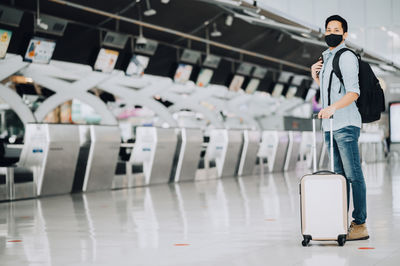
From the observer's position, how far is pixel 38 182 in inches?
441

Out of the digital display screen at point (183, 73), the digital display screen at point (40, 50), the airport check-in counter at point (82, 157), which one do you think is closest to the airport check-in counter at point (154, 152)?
the airport check-in counter at point (82, 157)

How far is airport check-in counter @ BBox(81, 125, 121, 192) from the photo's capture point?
12.1 m

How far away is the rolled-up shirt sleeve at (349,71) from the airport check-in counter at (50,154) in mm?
6775

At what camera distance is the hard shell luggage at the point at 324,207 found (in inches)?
199

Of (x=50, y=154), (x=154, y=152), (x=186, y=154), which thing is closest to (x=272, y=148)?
(x=186, y=154)

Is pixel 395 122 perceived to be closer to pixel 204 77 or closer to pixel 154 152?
pixel 204 77

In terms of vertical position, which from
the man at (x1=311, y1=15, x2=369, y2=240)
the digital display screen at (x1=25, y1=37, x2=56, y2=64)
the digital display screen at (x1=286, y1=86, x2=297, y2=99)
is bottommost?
the man at (x1=311, y1=15, x2=369, y2=240)

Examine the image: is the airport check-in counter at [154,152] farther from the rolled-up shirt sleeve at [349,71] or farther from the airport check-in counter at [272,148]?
the rolled-up shirt sleeve at [349,71]

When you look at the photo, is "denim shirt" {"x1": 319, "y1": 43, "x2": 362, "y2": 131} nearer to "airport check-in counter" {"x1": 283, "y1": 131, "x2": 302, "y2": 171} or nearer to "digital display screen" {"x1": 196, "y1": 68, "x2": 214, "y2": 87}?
"digital display screen" {"x1": 196, "y1": 68, "x2": 214, "y2": 87}

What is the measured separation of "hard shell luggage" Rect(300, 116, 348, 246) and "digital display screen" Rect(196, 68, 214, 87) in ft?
48.5

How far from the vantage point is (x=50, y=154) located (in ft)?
36.4

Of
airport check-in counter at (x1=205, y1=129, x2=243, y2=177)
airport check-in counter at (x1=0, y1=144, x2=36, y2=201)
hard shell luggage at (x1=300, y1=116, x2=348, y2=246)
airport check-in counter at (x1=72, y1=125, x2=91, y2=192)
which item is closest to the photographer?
hard shell luggage at (x1=300, y1=116, x2=348, y2=246)

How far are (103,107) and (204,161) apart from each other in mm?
6649

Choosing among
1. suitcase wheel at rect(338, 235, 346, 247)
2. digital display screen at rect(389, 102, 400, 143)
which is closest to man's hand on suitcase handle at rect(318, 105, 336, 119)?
suitcase wheel at rect(338, 235, 346, 247)
